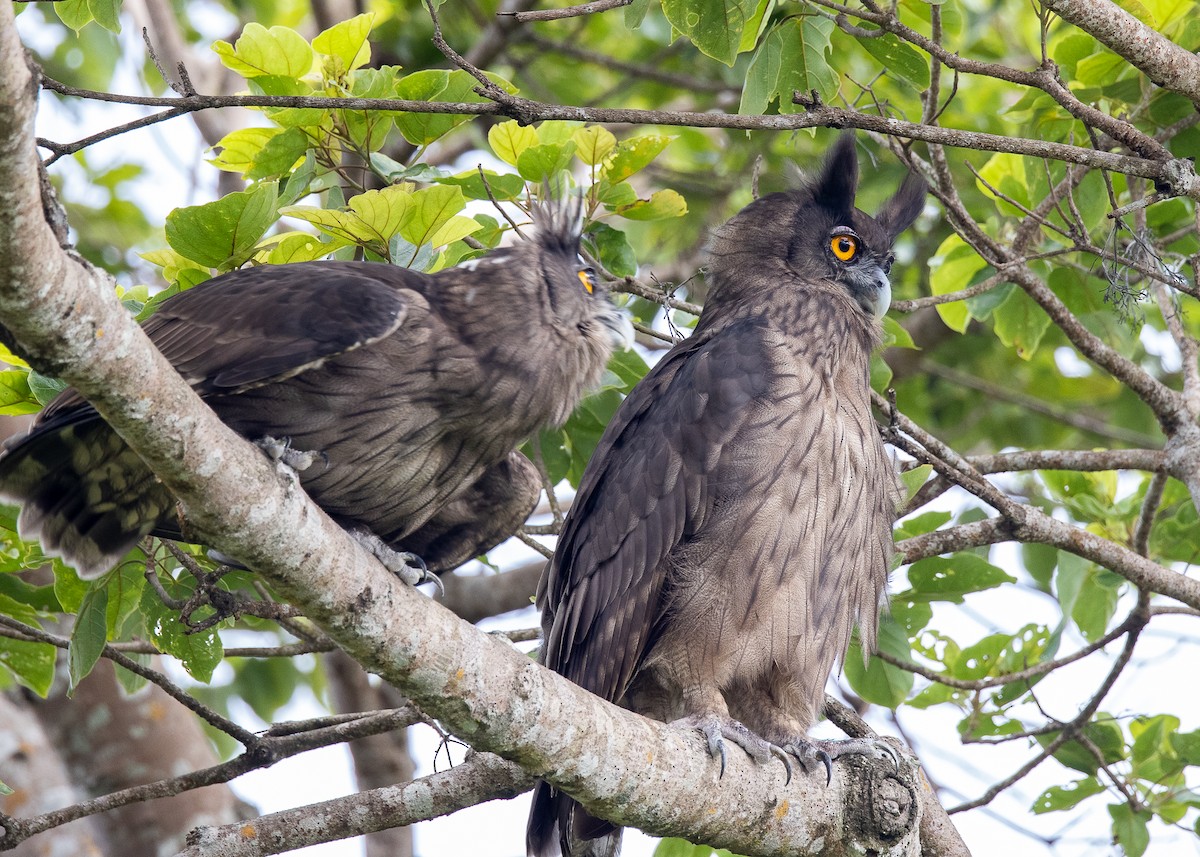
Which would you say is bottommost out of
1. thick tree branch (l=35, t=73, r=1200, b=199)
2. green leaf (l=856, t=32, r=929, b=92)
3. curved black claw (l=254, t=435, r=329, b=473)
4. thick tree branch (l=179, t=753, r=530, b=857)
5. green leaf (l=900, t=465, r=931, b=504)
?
thick tree branch (l=179, t=753, r=530, b=857)

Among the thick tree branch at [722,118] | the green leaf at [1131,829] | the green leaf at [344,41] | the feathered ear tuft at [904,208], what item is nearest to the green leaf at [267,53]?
the green leaf at [344,41]

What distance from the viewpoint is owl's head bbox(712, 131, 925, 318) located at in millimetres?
4672

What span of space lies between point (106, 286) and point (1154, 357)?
7057 millimetres


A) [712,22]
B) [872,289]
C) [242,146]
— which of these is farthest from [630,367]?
[242,146]

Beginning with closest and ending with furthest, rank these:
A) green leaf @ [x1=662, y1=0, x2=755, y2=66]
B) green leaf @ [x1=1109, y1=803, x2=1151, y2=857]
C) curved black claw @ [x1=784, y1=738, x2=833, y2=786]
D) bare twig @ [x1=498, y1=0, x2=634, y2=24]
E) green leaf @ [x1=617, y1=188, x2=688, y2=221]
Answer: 1. bare twig @ [x1=498, y1=0, x2=634, y2=24]
2. green leaf @ [x1=662, y1=0, x2=755, y2=66]
3. curved black claw @ [x1=784, y1=738, x2=833, y2=786]
4. green leaf @ [x1=617, y1=188, x2=688, y2=221]
5. green leaf @ [x1=1109, y1=803, x2=1151, y2=857]

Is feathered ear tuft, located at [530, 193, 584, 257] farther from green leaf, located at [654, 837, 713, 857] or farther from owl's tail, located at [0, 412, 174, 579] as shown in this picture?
green leaf, located at [654, 837, 713, 857]

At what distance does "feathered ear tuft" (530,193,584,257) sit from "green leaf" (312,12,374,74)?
2.51ft

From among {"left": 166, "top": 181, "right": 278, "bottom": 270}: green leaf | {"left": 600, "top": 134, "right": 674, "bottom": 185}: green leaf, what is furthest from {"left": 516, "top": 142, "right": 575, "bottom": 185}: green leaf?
{"left": 166, "top": 181, "right": 278, "bottom": 270}: green leaf

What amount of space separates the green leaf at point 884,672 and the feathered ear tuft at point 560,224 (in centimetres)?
178

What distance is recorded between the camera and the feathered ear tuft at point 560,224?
3994 millimetres

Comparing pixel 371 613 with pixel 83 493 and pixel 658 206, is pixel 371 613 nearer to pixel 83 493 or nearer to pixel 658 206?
pixel 83 493

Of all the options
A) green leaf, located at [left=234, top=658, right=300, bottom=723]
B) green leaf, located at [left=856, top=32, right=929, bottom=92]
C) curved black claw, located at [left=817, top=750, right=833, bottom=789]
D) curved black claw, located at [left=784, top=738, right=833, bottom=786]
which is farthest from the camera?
green leaf, located at [left=234, top=658, right=300, bottom=723]

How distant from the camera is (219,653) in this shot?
4.08 meters

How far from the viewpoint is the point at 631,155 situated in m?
4.12
